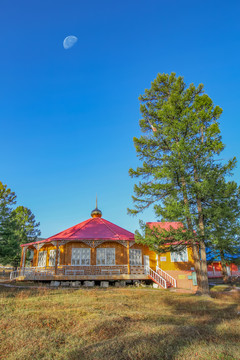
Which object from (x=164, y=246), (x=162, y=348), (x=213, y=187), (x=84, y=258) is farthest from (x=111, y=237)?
(x=162, y=348)

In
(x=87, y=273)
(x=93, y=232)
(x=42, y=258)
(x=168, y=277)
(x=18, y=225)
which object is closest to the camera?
(x=168, y=277)

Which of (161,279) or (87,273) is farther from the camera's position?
(87,273)

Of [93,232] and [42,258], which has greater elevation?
[93,232]

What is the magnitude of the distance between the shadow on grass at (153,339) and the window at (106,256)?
48.3ft

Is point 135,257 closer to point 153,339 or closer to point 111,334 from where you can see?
point 111,334

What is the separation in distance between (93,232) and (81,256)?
8.12 feet

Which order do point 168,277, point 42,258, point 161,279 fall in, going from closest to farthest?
point 161,279
point 168,277
point 42,258

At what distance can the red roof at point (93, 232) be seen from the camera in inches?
860

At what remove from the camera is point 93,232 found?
23.5 metres

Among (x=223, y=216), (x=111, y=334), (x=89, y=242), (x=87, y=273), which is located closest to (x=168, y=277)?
(x=87, y=273)

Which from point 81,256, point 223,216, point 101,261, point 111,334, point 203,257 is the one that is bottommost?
point 111,334

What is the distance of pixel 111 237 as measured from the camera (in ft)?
72.4

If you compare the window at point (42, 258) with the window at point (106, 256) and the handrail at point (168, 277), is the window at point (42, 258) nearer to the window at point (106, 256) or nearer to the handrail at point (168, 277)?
the window at point (106, 256)

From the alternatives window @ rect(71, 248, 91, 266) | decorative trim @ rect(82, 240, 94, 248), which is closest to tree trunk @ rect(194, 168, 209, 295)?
decorative trim @ rect(82, 240, 94, 248)
